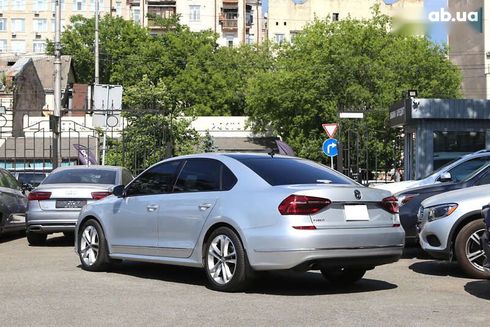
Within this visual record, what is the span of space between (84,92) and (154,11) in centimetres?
2775

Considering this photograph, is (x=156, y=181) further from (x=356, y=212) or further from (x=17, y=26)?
(x=17, y=26)

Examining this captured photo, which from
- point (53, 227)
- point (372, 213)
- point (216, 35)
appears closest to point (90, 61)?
point (216, 35)

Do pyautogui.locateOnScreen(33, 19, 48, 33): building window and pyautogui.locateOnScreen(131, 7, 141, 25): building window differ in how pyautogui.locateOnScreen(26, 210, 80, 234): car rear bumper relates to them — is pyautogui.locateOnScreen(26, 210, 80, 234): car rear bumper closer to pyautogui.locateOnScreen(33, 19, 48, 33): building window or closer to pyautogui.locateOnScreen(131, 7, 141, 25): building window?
pyautogui.locateOnScreen(131, 7, 141, 25): building window

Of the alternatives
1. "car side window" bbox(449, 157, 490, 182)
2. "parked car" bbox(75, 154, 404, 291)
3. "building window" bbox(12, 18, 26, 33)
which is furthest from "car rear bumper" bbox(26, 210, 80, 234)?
"building window" bbox(12, 18, 26, 33)

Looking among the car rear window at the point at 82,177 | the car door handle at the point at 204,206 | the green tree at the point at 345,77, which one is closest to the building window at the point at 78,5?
the green tree at the point at 345,77

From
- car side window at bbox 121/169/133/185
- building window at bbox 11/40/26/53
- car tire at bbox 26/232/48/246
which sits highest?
building window at bbox 11/40/26/53

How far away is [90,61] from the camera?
226 ft

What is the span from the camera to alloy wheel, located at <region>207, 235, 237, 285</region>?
7.75 meters

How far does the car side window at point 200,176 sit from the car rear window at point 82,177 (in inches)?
219

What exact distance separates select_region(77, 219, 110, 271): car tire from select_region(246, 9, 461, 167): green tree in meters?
35.2

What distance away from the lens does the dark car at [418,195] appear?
34.5ft

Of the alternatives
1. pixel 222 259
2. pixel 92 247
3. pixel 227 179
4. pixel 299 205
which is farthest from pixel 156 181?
pixel 299 205

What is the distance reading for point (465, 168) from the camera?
1230 centimetres

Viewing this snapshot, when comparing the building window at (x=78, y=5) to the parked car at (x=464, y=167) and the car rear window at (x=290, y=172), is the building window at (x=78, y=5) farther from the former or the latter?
the car rear window at (x=290, y=172)
